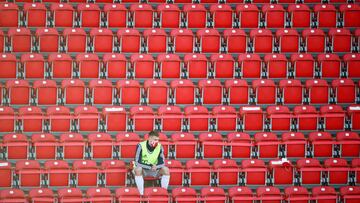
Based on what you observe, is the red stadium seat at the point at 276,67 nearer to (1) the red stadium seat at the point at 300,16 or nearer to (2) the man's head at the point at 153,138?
(1) the red stadium seat at the point at 300,16

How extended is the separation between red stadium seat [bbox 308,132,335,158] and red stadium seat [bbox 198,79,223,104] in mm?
1624

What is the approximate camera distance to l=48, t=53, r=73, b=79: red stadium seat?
42.3 ft

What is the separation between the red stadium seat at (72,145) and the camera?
11938mm

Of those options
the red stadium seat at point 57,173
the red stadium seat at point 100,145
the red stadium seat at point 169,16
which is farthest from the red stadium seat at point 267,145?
the red stadium seat at point 57,173

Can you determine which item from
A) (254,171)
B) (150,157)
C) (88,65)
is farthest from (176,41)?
(150,157)

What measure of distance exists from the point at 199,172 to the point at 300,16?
389cm

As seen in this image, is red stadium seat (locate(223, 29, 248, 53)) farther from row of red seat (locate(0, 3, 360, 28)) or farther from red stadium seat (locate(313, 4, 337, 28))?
red stadium seat (locate(313, 4, 337, 28))

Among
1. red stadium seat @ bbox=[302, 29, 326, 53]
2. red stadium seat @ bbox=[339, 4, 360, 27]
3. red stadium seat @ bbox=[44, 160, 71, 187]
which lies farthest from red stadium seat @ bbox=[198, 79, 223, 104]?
red stadium seat @ bbox=[339, 4, 360, 27]

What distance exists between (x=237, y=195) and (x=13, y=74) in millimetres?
4337

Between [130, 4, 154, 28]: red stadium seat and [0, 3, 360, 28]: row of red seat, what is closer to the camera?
[0, 3, 360, 28]: row of red seat

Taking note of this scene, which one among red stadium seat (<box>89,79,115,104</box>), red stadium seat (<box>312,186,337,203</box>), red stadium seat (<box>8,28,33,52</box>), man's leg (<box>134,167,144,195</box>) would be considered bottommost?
red stadium seat (<box>312,186,337,203</box>)

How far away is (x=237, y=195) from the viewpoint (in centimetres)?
1138

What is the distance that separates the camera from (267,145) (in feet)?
40.1

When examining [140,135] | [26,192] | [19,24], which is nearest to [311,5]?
[140,135]
